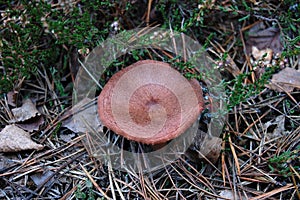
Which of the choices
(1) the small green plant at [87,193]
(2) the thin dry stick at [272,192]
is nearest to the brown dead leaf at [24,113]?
(1) the small green plant at [87,193]

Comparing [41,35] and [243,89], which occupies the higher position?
[41,35]

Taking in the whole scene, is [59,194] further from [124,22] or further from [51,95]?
[124,22]

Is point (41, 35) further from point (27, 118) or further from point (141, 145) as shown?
point (141, 145)

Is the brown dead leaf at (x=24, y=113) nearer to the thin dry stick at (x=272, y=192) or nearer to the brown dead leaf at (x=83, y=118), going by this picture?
the brown dead leaf at (x=83, y=118)

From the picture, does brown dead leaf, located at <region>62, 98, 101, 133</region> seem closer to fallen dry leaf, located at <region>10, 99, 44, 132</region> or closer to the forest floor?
the forest floor

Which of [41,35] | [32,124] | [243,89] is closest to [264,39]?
[243,89]

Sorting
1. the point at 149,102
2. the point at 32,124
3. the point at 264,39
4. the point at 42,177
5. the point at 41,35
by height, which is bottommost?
the point at 42,177
